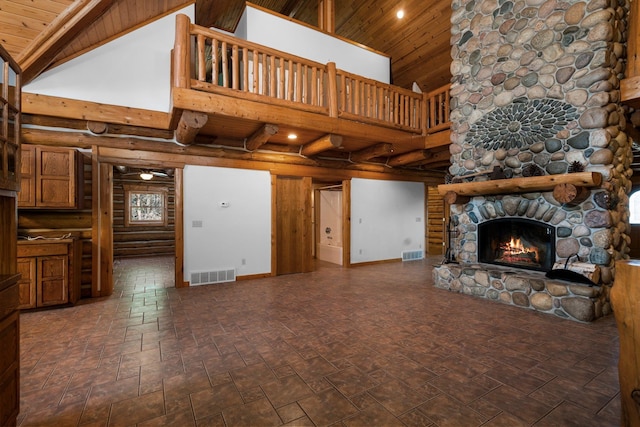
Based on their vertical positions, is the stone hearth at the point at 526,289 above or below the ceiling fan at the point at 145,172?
below

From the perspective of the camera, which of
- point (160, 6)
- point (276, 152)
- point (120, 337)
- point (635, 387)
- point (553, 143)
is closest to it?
point (635, 387)

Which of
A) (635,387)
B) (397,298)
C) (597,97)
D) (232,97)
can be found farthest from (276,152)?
(635,387)

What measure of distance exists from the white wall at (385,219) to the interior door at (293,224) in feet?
4.03

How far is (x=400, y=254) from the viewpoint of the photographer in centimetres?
775

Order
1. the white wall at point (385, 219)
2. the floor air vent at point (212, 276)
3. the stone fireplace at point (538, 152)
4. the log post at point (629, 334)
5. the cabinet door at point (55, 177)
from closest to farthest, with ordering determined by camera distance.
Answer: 1. the log post at point (629, 334)
2. the stone fireplace at point (538, 152)
3. the cabinet door at point (55, 177)
4. the floor air vent at point (212, 276)
5. the white wall at point (385, 219)

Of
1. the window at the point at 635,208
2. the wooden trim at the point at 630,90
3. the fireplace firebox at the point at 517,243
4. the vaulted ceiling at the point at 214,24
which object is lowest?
the fireplace firebox at the point at 517,243

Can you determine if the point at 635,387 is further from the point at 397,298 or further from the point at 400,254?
the point at 400,254

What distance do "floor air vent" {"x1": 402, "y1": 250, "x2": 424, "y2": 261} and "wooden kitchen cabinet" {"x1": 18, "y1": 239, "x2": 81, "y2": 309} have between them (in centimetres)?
676

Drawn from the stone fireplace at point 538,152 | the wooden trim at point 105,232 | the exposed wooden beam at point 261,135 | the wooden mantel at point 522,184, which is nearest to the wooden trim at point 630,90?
A: the stone fireplace at point 538,152

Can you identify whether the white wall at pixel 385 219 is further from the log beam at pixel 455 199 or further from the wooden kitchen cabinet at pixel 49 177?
the wooden kitchen cabinet at pixel 49 177

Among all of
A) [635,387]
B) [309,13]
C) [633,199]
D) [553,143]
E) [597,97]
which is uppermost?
[309,13]

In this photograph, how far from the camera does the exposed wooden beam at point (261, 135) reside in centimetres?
445

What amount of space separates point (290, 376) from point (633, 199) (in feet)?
Answer: 34.6

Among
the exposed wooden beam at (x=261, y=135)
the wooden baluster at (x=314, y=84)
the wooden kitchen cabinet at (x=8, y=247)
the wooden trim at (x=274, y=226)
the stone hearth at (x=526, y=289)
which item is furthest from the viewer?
the wooden trim at (x=274, y=226)
